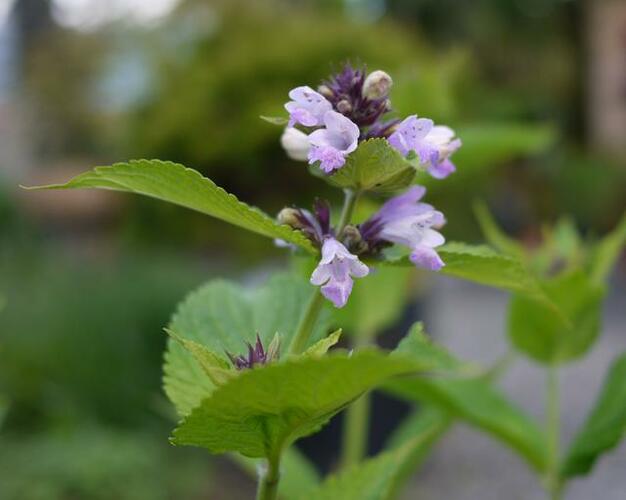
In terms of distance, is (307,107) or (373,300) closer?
(307,107)

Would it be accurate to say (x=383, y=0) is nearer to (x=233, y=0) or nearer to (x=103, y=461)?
(x=233, y=0)

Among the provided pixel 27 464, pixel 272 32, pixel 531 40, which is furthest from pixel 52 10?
pixel 27 464

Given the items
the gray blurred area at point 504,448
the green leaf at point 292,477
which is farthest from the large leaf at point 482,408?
the gray blurred area at point 504,448

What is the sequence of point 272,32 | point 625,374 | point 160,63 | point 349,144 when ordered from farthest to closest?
point 160,63
point 272,32
point 625,374
point 349,144

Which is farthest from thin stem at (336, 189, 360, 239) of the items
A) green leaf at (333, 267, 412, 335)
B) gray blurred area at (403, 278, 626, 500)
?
gray blurred area at (403, 278, 626, 500)

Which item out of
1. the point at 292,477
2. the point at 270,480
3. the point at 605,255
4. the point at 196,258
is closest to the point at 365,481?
the point at 270,480

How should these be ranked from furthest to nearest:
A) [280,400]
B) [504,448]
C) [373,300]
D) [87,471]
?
[504,448], [87,471], [373,300], [280,400]

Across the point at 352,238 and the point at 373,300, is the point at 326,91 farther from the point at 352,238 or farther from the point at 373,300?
the point at 373,300
